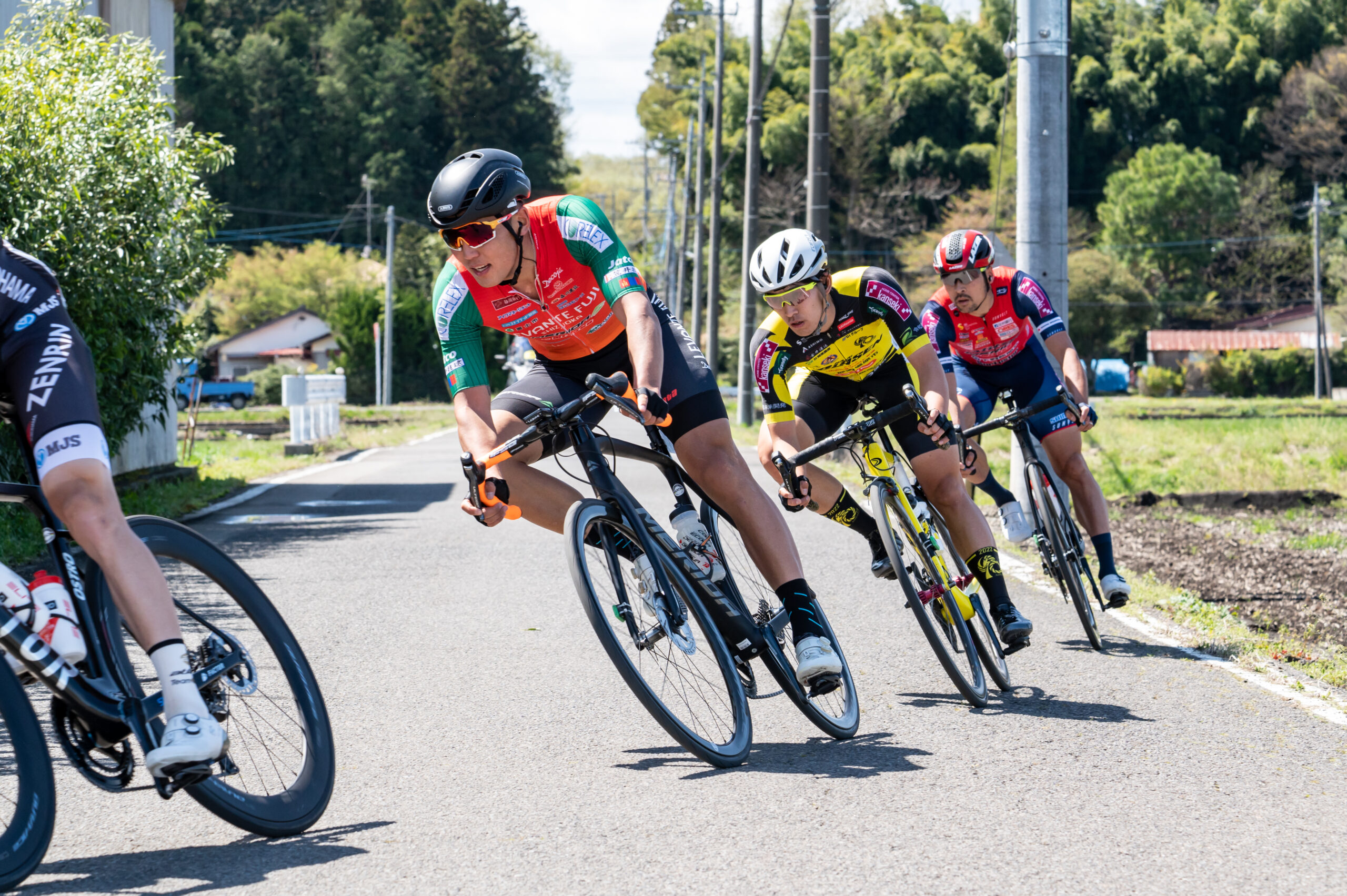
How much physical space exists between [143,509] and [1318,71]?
243 ft

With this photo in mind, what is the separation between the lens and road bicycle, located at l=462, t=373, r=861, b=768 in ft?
14.3

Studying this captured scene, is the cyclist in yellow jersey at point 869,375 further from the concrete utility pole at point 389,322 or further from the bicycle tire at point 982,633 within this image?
the concrete utility pole at point 389,322

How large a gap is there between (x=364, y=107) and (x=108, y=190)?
8294 centimetres

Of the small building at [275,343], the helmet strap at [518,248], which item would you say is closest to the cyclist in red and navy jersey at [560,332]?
the helmet strap at [518,248]

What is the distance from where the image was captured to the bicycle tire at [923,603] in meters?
5.38

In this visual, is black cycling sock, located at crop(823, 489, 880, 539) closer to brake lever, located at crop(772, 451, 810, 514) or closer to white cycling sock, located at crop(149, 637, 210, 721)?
brake lever, located at crop(772, 451, 810, 514)

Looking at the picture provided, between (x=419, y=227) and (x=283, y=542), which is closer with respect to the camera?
(x=283, y=542)

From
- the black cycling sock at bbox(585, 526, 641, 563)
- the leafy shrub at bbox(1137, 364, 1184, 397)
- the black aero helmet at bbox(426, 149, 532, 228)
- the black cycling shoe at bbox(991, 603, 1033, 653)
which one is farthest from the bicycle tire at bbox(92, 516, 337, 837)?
the leafy shrub at bbox(1137, 364, 1184, 397)

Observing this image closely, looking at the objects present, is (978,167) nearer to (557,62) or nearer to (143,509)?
(557,62)

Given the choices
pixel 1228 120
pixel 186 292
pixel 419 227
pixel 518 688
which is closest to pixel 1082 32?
pixel 1228 120

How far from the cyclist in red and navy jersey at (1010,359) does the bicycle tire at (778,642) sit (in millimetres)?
2219

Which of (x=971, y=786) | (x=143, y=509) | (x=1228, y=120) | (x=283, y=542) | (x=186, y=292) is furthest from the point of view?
(x=1228, y=120)

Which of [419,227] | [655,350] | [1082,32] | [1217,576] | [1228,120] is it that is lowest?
[1217,576]

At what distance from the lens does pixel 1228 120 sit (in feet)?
267
